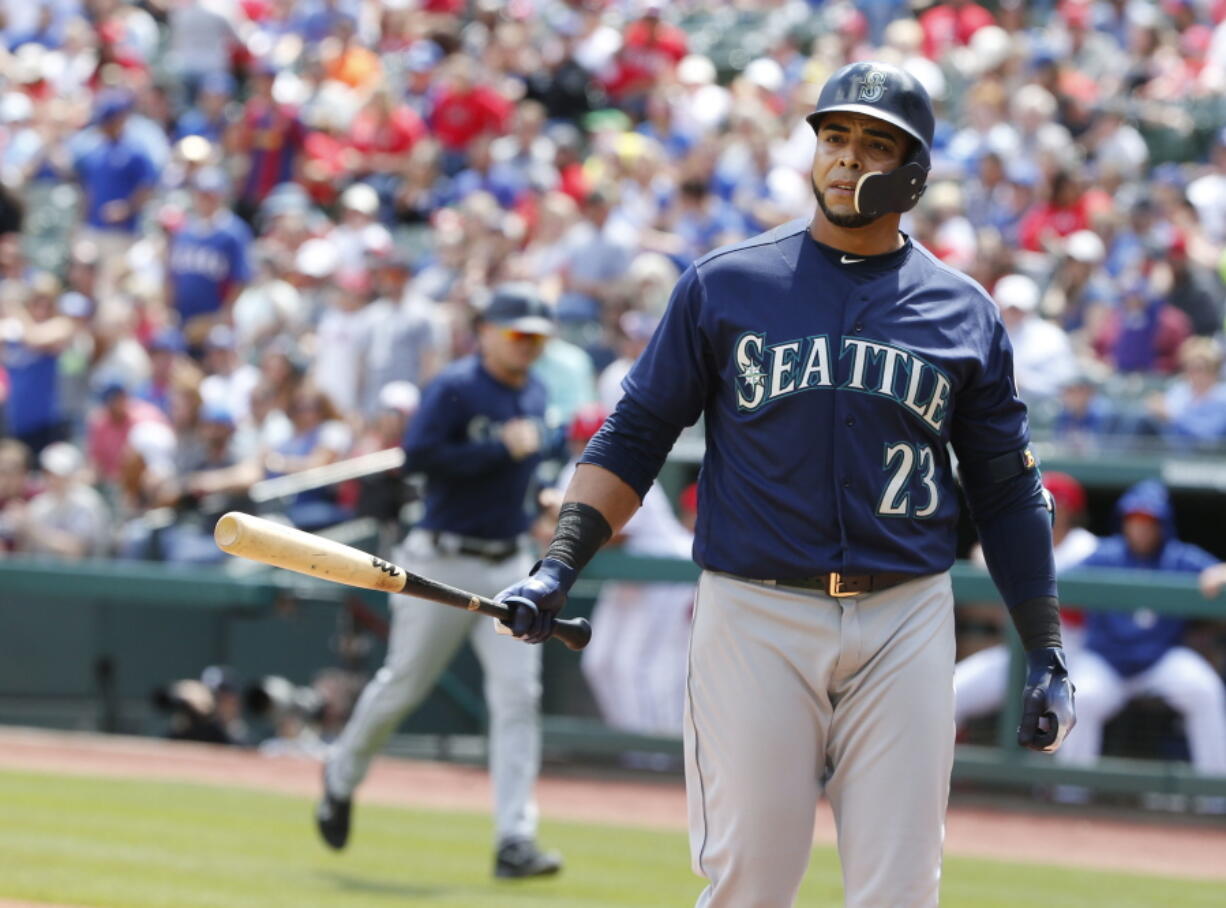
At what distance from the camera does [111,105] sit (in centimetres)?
1719

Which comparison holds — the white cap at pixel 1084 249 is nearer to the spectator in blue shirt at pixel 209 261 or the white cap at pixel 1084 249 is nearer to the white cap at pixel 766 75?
the white cap at pixel 766 75

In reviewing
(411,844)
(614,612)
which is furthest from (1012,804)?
(411,844)

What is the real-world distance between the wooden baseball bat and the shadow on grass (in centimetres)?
303

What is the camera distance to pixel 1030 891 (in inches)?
301

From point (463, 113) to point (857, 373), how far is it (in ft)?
41.7

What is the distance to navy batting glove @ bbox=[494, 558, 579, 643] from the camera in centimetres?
400

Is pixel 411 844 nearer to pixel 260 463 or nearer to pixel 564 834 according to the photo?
pixel 564 834

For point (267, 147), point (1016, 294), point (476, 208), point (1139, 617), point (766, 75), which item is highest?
point (766, 75)

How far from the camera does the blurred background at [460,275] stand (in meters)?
11.4

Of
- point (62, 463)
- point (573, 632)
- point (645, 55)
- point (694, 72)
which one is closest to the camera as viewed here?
point (573, 632)

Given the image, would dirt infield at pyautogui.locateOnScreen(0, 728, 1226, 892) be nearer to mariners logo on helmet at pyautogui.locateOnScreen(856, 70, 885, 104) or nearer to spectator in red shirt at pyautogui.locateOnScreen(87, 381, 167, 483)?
spectator in red shirt at pyautogui.locateOnScreen(87, 381, 167, 483)

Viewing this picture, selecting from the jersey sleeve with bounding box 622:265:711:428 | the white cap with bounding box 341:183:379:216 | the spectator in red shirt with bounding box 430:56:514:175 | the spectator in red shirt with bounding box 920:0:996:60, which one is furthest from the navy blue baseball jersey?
the jersey sleeve with bounding box 622:265:711:428

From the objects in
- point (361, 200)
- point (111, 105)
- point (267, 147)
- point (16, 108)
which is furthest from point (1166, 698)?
point (16, 108)

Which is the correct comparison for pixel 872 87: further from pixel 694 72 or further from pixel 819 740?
pixel 694 72
